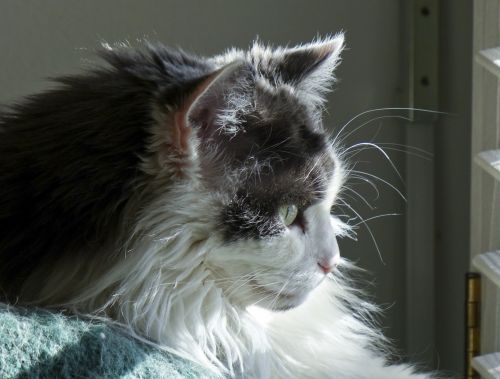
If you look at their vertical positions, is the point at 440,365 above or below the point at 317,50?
below

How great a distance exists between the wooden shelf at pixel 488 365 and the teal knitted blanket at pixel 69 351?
1.73 ft

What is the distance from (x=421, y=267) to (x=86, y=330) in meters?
1.09

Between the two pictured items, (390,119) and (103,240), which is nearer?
(103,240)

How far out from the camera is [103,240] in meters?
0.92

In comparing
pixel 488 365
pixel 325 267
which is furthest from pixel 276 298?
pixel 488 365

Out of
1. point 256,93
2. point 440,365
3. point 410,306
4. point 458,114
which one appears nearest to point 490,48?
point 256,93

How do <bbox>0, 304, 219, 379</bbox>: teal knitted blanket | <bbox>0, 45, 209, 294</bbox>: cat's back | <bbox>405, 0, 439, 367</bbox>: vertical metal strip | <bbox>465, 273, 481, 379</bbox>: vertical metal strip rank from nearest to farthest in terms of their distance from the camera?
1. <bbox>0, 304, 219, 379</bbox>: teal knitted blanket
2. <bbox>0, 45, 209, 294</bbox>: cat's back
3. <bbox>465, 273, 481, 379</bbox>: vertical metal strip
4. <bbox>405, 0, 439, 367</bbox>: vertical metal strip

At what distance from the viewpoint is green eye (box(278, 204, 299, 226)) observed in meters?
0.98

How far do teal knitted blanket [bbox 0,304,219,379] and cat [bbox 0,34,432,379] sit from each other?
→ 6cm

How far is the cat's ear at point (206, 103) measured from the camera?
0.85 meters

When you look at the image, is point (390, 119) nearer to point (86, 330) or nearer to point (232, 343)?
point (232, 343)

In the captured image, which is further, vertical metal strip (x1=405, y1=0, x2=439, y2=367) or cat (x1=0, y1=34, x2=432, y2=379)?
vertical metal strip (x1=405, y1=0, x2=439, y2=367)

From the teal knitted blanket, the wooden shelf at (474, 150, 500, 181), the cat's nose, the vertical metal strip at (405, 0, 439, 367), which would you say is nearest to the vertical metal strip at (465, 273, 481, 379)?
the wooden shelf at (474, 150, 500, 181)

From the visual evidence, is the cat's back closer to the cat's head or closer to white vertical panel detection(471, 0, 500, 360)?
the cat's head
